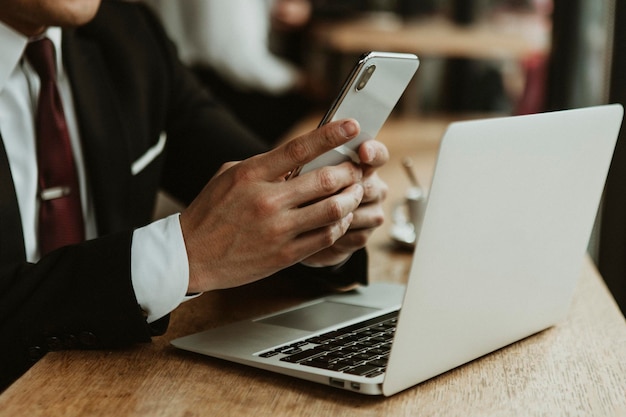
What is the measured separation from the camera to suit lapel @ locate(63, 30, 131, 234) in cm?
124

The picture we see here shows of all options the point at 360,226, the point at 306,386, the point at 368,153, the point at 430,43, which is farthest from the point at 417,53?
the point at 306,386

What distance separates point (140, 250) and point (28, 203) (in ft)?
1.31

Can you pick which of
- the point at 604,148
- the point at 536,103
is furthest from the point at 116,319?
the point at 536,103

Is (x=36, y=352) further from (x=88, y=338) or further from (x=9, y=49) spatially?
(x=9, y=49)

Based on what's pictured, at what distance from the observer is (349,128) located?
0.81m

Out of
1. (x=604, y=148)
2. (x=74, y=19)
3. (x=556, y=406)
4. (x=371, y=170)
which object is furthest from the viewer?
(x=74, y=19)

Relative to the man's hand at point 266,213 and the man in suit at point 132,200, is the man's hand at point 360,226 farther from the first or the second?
the man's hand at point 266,213

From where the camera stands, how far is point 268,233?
0.82 meters

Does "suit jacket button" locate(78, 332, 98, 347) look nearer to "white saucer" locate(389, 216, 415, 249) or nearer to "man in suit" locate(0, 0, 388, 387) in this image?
"man in suit" locate(0, 0, 388, 387)

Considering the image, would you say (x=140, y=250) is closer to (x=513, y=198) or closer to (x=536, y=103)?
(x=513, y=198)

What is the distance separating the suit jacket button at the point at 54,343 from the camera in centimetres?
84

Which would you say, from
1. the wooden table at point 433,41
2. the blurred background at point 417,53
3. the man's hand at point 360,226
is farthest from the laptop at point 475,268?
the wooden table at point 433,41

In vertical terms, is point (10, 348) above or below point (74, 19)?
below

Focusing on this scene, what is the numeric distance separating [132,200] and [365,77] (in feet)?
2.20
